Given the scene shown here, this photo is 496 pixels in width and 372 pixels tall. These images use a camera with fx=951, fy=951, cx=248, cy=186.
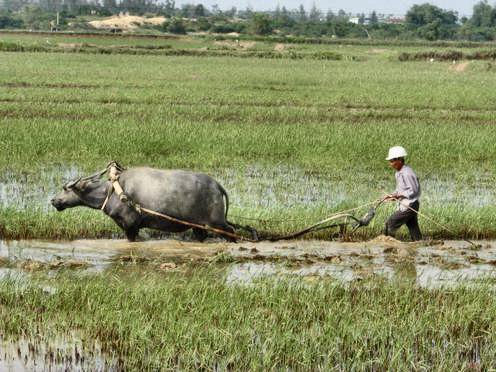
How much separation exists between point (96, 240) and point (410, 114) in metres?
13.0

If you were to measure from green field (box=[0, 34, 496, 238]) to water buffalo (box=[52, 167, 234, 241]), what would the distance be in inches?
19.7

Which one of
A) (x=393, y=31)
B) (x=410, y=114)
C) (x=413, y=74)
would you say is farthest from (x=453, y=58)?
(x=393, y=31)

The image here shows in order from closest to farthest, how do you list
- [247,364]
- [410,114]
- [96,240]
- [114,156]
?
[247,364] < [96,240] < [114,156] < [410,114]

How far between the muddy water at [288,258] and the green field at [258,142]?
482 mm

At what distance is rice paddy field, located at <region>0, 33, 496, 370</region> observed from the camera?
5730 millimetres

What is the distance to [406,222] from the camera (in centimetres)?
897

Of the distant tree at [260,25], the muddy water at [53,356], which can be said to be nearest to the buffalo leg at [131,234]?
the muddy water at [53,356]

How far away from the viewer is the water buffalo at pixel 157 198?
8539 millimetres

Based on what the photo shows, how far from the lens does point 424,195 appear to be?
37.5 ft

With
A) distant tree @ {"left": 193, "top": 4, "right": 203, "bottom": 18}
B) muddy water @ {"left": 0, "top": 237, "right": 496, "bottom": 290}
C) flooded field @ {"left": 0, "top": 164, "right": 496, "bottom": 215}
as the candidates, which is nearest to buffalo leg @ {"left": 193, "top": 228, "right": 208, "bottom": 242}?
muddy water @ {"left": 0, "top": 237, "right": 496, "bottom": 290}

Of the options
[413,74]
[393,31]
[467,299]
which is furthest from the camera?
[393,31]

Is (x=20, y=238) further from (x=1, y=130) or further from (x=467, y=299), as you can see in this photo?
(x=1, y=130)

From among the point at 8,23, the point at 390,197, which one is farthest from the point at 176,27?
the point at 390,197

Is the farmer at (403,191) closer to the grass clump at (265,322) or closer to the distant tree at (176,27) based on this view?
the grass clump at (265,322)
